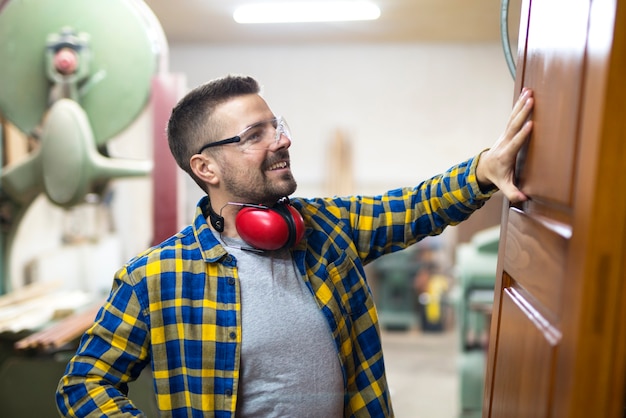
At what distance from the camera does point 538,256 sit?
3.21 ft

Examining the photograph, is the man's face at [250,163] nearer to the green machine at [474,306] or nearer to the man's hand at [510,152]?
the man's hand at [510,152]

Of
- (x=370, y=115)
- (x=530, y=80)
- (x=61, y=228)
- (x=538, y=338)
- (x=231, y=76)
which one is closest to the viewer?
(x=538, y=338)

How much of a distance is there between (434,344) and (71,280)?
9.94 feet

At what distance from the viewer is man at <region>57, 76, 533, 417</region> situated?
48.2 inches

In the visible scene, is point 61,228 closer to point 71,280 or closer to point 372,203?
point 71,280

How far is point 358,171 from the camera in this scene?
5.24 metres

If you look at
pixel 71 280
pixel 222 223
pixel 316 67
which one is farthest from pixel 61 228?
pixel 222 223

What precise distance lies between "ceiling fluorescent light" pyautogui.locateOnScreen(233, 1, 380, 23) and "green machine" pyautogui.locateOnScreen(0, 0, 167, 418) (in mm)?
719

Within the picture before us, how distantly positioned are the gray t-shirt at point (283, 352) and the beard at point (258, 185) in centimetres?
15

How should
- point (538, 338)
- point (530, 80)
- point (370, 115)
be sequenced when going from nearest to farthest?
point (538, 338) < point (530, 80) < point (370, 115)

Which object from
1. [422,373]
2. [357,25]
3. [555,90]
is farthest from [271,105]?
[422,373]

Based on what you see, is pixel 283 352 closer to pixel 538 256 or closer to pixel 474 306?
pixel 538 256

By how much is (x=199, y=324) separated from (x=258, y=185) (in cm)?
32

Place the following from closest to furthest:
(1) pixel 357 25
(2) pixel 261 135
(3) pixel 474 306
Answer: (2) pixel 261 135
(3) pixel 474 306
(1) pixel 357 25
